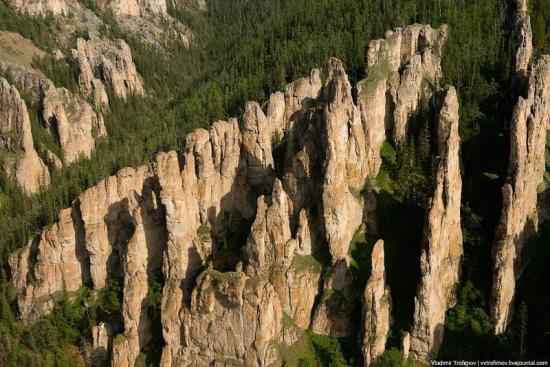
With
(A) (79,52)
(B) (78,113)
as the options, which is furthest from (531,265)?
(A) (79,52)

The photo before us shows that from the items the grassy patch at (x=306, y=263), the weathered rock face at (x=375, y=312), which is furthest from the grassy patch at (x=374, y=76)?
the weathered rock face at (x=375, y=312)

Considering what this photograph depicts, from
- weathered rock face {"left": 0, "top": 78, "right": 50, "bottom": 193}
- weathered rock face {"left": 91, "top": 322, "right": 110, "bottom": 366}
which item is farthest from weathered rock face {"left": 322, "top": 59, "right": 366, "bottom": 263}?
weathered rock face {"left": 0, "top": 78, "right": 50, "bottom": 193}

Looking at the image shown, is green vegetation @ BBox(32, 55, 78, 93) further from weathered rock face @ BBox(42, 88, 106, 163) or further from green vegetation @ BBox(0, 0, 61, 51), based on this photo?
weathered rock face @ BBox(42, 88, 106, 163)

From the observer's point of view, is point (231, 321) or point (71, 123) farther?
point (71, 123)

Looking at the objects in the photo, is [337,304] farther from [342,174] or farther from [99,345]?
[99,345]

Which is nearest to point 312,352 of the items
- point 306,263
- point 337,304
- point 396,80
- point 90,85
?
point 337,304

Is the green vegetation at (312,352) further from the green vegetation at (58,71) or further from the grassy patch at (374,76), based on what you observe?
the green vegetation at (58,71)
